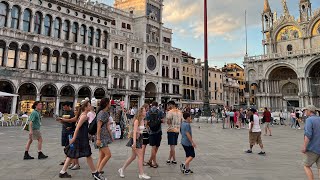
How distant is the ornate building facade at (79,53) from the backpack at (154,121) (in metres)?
26.5

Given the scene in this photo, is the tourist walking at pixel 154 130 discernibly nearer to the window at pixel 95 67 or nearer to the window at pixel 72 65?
the window at pixel 72 65

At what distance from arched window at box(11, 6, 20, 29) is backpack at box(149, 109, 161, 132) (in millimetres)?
28565

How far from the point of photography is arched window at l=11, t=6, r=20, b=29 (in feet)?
94.1

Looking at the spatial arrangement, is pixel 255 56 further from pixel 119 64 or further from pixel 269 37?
pixel 119 64

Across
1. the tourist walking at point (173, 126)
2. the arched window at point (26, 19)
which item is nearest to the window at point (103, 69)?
the arched window at point (26, 19)

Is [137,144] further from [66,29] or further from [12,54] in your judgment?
[66,29]

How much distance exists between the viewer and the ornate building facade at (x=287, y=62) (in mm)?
44344

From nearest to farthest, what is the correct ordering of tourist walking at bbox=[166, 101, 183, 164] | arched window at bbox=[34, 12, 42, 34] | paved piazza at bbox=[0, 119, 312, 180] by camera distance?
paved piazza at bbox=[0, 119, 312, 180]
tourist walking at bbox=[166, 101, 183, 164]
arched window at bbox=[34, 12, 42, 34]

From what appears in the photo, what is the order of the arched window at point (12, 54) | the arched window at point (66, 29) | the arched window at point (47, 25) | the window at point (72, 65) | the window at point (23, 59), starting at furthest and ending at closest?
→ the window at point (72, 65) → the arched window at point (66, 29) → the arched window at point (47, 25) → the window at point (23, 59) → the arched window at point (12, 54)

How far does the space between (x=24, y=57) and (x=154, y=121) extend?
92.3ft

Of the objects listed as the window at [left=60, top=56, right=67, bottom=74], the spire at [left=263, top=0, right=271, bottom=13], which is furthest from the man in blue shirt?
the spire at [left=263, top=0, right=271, bottom=13]

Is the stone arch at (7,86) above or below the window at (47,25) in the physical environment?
below

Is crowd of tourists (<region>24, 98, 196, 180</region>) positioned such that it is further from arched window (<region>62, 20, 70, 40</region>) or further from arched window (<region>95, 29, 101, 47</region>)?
arched window (<region>95, 29, 101, 47</region>)

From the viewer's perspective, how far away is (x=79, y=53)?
114ft
